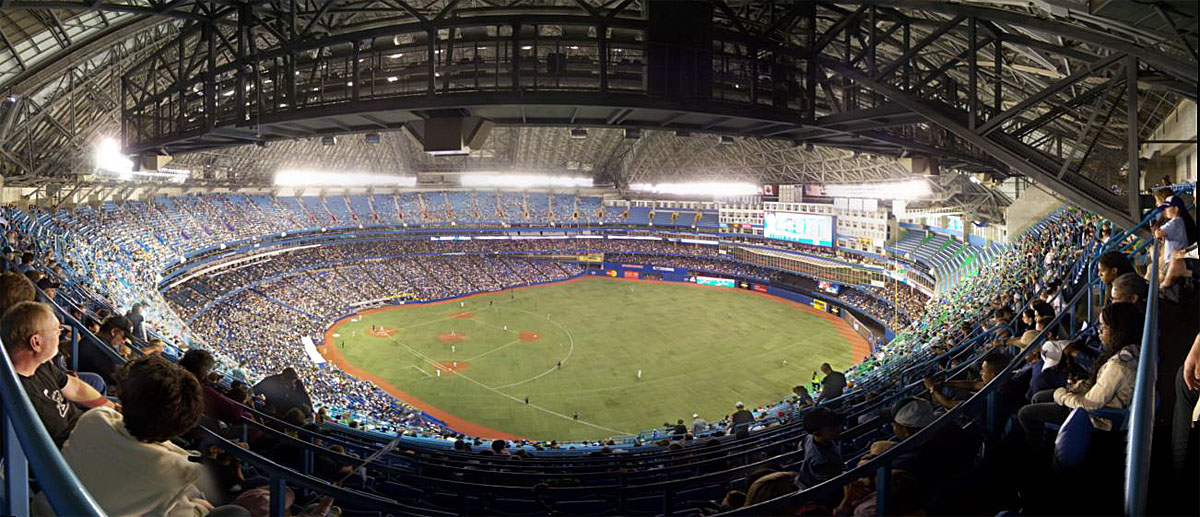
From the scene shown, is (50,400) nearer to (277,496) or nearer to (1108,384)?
(277,496)

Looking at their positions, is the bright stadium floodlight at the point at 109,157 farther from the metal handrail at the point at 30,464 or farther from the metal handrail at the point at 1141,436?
the metal handrail at the point at 1141,436

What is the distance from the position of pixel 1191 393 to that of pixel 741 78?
8051 millimetres

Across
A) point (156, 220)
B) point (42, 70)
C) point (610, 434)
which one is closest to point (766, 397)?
point (610, 434)

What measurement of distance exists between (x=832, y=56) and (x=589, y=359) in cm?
2259

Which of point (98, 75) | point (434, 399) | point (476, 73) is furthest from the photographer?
point (434, 399)

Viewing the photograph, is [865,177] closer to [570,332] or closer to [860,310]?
[860,310]

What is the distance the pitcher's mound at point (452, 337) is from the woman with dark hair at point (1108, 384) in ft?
119

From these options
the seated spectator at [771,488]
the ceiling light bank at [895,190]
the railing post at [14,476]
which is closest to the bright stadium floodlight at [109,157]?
the railing post at [14,476]

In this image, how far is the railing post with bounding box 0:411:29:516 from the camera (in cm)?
172

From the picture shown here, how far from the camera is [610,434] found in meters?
24.2

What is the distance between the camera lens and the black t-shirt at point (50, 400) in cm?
313

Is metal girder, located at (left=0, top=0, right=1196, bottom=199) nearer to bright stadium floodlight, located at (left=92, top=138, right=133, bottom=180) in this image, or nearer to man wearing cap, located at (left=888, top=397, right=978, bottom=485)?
man wearing cap, located at (left=888, top=397, right=978, bottom=485)

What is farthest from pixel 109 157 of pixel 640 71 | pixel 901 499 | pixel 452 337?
pixel 901 499

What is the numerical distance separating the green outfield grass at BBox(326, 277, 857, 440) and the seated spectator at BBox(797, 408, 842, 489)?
1946 centimetres
